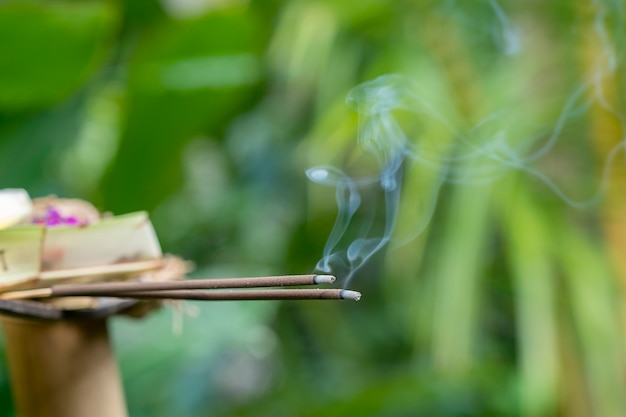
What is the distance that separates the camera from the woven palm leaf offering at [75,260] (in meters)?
0.26

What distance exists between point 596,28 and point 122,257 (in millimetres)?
623

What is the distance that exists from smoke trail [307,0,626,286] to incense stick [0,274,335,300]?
15cm

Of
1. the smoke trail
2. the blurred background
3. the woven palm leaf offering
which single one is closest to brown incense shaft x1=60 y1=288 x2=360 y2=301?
the woven palm leaf offering

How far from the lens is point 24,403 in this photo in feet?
0.96

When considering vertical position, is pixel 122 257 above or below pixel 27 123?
below

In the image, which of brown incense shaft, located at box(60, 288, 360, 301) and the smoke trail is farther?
the smoke trail

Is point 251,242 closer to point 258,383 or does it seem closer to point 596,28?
point 258,383

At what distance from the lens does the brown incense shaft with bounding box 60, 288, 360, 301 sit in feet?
0.70

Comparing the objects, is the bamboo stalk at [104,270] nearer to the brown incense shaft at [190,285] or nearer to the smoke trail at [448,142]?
the brown incense shaft at [190,285]

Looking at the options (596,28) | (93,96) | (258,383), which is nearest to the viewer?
(596,28)

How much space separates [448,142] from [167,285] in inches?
28.2

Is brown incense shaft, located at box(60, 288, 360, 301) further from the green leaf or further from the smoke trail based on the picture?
the green leaf

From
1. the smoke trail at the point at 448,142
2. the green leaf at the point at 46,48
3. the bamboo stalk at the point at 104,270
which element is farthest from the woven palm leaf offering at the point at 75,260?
the green leaf at the point at 46,48

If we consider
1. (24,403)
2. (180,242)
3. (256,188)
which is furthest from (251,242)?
(24,403)
